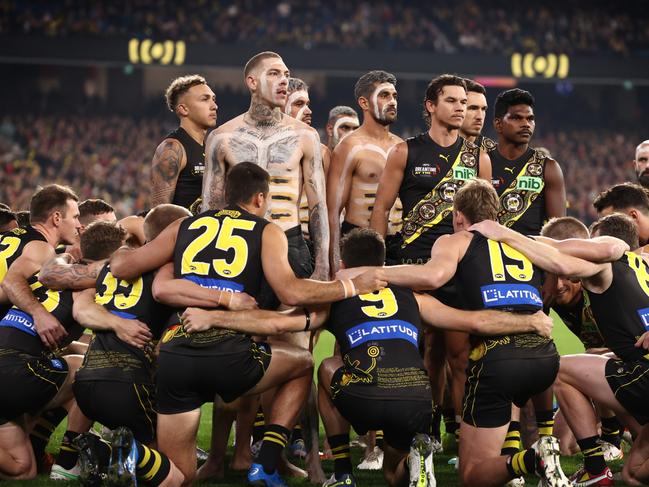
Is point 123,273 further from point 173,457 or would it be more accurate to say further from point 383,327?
point 383,327

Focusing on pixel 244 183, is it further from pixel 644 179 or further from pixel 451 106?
pixel 644 179

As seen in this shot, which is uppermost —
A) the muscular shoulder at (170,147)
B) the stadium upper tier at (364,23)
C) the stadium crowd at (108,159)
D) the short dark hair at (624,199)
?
the stadium upper tier at (364,23)

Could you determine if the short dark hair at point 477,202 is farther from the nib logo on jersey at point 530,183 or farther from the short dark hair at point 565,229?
the nib logo on jersey at point 530,183

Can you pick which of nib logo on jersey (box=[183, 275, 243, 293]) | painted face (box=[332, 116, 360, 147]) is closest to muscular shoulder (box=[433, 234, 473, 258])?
nib logo on jersey (box=[183, 275, 243, 293])

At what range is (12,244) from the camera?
23.6 feet

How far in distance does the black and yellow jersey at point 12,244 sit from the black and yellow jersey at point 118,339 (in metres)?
1.05

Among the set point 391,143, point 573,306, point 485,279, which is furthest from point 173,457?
point 391,143

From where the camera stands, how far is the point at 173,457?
582 cm

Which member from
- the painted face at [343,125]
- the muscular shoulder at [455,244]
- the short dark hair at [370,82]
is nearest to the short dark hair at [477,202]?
the muscular shoulder at [455,244]

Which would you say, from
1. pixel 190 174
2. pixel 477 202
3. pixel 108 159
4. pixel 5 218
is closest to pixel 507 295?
pixel 477 202

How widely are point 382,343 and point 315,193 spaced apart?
1916 millimetres

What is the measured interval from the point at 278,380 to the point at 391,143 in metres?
3.31

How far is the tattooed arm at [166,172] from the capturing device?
8.39 metres

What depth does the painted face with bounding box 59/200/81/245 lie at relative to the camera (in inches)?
291
